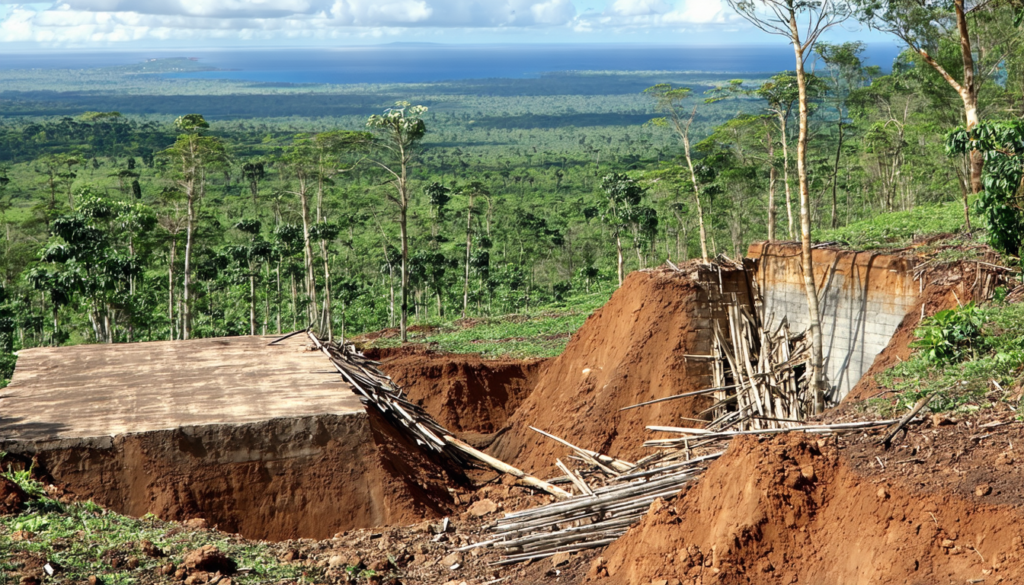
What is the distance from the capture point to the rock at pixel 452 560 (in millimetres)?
9227

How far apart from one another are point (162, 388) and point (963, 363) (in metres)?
10.9

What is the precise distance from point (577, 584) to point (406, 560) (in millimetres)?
2546

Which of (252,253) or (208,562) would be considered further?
(252,253)

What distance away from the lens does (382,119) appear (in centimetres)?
2597

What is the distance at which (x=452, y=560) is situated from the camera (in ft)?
30.6

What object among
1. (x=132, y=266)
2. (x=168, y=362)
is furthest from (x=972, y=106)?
(x=132, y=266)

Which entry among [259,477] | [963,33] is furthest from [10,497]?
[963,33]

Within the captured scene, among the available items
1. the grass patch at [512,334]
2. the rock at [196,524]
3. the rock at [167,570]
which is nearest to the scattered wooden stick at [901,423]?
the rock at [167,570]

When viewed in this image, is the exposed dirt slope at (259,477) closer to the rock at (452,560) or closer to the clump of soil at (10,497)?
the clump of soil at (10,497)

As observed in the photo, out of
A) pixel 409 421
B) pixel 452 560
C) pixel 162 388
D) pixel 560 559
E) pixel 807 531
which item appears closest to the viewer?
pixel 807 531

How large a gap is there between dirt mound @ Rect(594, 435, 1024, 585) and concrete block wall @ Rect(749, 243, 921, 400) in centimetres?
508

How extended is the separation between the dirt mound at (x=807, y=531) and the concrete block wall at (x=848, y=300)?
5.08 metres

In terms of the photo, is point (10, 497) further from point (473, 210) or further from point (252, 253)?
point (473, 210)

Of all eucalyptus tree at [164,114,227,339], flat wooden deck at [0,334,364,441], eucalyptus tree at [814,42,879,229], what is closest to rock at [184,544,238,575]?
flat wooden deck at [0,334,364,441]
